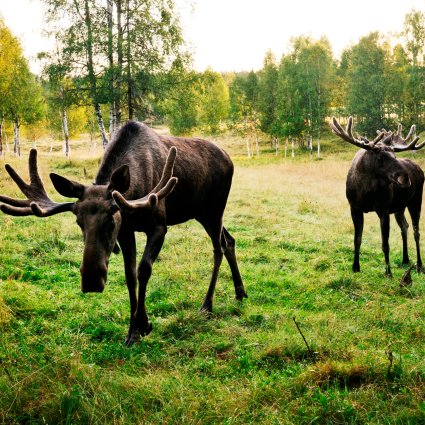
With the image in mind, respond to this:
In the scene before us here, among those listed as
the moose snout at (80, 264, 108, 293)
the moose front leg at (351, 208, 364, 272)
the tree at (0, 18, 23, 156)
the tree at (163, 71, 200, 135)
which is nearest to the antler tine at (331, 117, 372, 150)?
the moose front leg at (351, 208, 364, 272)

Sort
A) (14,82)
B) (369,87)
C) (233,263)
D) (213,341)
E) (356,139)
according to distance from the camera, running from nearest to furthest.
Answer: (213,341), (233,263), (356,139), (14,82), (369,87)

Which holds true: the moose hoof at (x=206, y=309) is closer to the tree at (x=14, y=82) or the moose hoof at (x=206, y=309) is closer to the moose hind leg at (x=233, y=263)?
the moose hind leg at (x=233, y=263)

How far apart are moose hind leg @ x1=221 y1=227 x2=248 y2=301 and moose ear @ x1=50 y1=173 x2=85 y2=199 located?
9.36 feet

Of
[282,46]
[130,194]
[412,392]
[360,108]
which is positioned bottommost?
[412,392]

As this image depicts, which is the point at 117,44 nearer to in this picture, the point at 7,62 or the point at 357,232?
the point at 7,62

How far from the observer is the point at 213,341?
14.5 feet

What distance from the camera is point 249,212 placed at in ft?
42.5

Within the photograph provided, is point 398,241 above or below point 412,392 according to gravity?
below

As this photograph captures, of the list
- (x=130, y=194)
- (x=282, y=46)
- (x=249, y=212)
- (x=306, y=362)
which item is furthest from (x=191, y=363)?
(x=282, y=46)

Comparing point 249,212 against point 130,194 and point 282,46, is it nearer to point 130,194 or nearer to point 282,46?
point 130,194

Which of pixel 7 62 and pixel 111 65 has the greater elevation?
pixel 7 62

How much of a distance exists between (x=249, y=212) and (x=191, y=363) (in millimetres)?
9271

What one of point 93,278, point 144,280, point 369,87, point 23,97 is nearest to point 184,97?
point 23,97

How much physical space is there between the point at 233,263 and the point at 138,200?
99.9 inches
